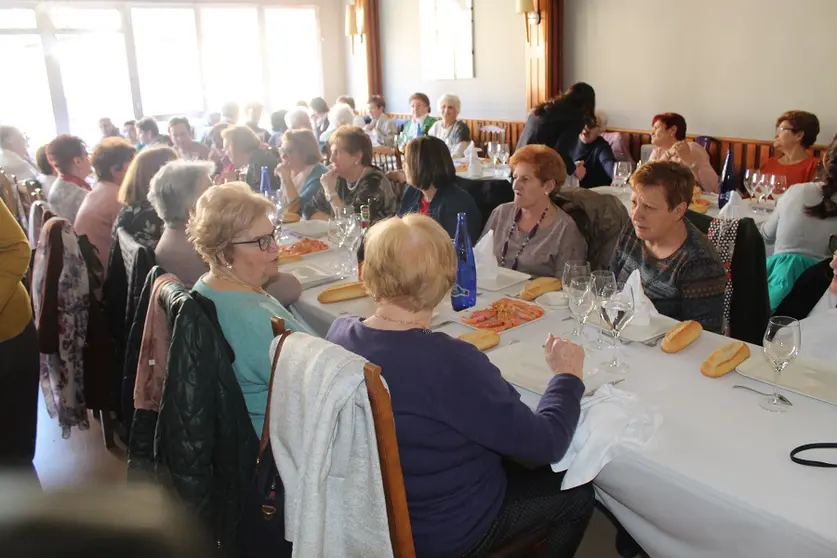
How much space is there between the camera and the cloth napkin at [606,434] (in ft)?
4.64

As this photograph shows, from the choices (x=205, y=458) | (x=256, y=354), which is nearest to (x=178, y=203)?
(x=256, y=354)

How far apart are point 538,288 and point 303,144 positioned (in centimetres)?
262

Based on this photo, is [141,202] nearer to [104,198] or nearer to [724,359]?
[104,198]

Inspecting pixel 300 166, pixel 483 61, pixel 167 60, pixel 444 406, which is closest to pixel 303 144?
pixel 300 166

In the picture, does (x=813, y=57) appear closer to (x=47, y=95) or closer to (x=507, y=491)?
(x=507, y=491)

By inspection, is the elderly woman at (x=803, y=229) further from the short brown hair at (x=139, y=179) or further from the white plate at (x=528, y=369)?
the short brown hair at (x=139, y=179)

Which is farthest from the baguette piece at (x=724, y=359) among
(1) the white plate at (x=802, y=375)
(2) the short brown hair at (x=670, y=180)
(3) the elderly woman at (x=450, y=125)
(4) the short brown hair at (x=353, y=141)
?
(3) the elderly woman at (x=450, y=125)

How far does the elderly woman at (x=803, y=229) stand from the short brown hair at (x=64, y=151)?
3.84 m

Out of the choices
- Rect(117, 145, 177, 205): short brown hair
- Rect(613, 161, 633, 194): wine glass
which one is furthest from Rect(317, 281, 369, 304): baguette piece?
Rect(613, 161, 633, 194): wine glass

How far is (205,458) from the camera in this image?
1689mm

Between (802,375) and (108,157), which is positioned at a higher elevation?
(108,157)

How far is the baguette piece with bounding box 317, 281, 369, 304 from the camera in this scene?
2404mm

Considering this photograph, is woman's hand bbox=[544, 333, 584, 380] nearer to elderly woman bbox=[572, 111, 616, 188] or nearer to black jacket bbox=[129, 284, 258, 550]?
black jacket bbox=[129, 284, 258, 550]

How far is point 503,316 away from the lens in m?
2.12
